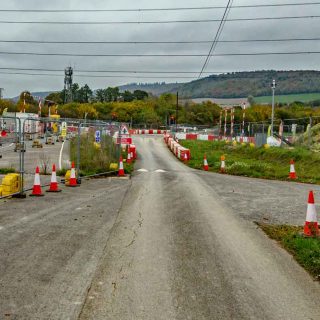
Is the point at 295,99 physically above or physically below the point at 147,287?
above

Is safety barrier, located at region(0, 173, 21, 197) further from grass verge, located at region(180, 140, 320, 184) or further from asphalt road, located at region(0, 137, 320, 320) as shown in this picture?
grass verge, located at region(180, 140, 320, 184)

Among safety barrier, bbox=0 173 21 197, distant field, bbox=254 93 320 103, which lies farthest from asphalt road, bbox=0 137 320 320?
distant field, bbox=254 93 320 103

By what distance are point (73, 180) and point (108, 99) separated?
161162 millimetres

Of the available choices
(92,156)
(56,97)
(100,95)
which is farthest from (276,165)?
(100,95)

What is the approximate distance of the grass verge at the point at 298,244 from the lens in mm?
7156

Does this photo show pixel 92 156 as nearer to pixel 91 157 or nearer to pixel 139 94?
pixel 91 157

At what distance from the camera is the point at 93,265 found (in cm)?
686

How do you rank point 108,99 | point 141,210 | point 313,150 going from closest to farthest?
point 141,210 < point 313,150 < point 108,99

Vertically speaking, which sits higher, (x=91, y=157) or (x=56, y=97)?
(x=56, y=97)

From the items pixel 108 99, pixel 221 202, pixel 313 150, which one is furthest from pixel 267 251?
pixel 108 99

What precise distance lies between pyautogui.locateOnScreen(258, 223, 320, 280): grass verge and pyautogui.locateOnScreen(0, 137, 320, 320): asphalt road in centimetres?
17

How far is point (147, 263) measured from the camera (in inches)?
278

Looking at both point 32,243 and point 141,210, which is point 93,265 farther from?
point 141,210

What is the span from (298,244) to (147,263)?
281 cm
